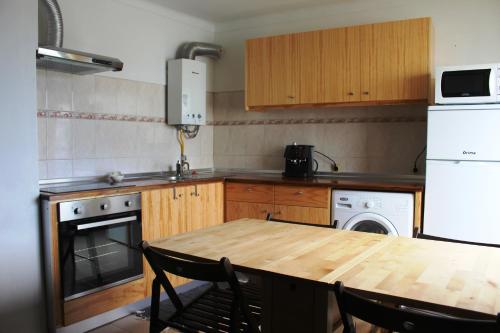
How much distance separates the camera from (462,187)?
2.98 m

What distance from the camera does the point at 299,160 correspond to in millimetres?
4074

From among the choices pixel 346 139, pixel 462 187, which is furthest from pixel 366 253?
pixel 346 139

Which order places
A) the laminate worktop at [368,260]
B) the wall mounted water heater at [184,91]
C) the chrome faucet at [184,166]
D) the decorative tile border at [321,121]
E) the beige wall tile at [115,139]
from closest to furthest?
the laminate worktop at [368,260] < the beige wall tile at [115,139] < the decorative tile border at [321,121] < the wall mounted water heater at [184,91] < the chrome faucet at [184,166]

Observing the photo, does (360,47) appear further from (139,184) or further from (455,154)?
(139,184)

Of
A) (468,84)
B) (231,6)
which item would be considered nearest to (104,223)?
(231,6)

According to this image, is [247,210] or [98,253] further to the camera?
[247,210]

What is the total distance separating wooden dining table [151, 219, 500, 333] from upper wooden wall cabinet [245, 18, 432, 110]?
6.04ft

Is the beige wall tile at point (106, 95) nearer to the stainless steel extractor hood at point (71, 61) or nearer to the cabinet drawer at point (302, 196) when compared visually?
the stainless steel extractor hood at point (71, 61)

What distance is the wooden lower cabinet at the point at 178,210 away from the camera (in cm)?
328

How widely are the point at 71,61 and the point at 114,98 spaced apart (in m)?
0.86

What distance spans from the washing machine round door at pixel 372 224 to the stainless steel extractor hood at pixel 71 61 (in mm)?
2112

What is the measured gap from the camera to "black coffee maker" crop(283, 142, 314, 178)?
13.3ft

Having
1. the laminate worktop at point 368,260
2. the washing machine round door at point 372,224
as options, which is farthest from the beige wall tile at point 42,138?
the washing machine round door at point 372,224

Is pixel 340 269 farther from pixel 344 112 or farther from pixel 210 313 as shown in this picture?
pixel 344 112
